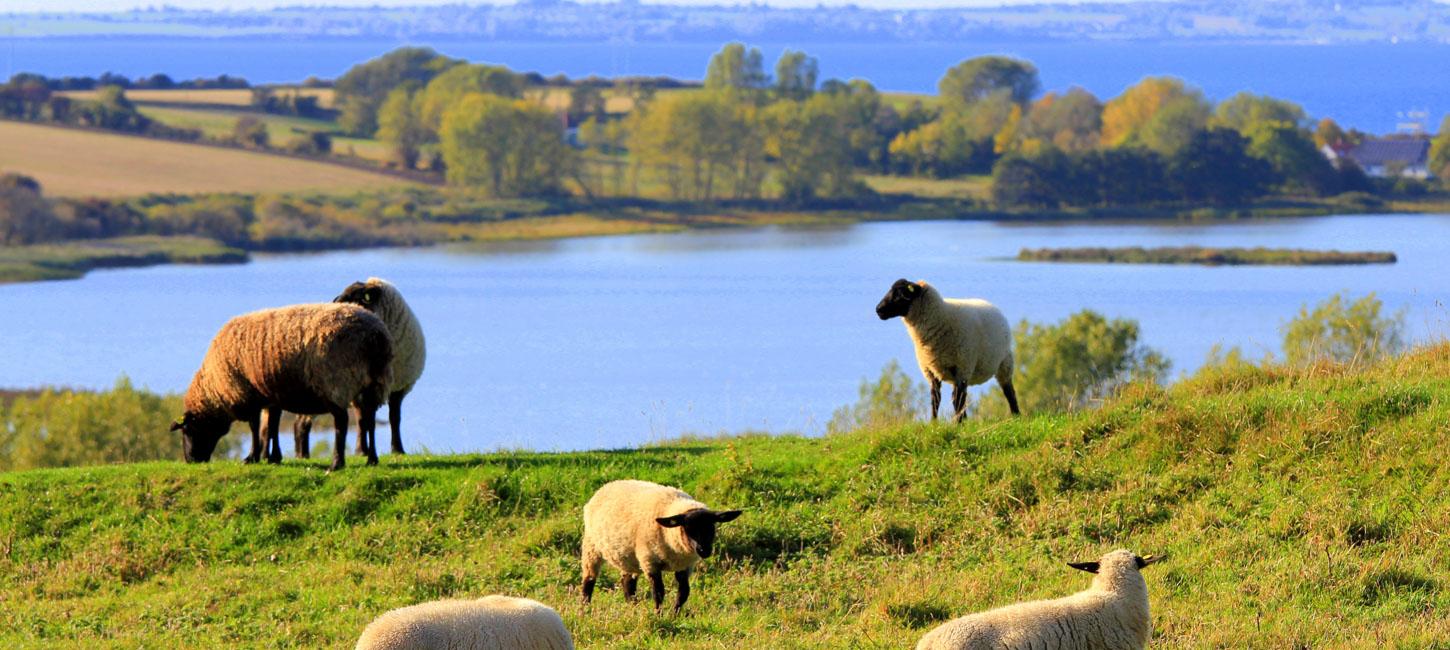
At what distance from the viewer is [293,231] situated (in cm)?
11831

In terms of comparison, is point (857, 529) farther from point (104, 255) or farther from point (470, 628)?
point (104, 255)

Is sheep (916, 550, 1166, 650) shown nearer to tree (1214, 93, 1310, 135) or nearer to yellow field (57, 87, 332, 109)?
tree (1214, 93, 1310, 135)

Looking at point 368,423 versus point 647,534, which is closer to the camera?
point 647,534

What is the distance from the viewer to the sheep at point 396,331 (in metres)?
17.1

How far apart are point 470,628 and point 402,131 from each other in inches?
5794

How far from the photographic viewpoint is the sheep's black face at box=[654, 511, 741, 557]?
1020cm

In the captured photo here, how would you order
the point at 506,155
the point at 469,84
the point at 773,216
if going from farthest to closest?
the point at 469,84
the point at 506,155
the point at 773,216

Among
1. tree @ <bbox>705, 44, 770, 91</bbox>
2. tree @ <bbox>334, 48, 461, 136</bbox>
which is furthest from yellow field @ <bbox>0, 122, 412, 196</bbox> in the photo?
tree @ <bbox>705, 44, 770, 91</bbox>

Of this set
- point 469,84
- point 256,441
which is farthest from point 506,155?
point 256,441

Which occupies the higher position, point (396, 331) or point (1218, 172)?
point (396, 331)

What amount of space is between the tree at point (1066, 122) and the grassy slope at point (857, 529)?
146m

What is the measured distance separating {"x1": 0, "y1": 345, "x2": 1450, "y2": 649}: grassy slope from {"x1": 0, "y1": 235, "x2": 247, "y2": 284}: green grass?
94.3 metres

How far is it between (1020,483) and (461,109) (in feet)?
446

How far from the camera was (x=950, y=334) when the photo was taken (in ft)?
54.0
